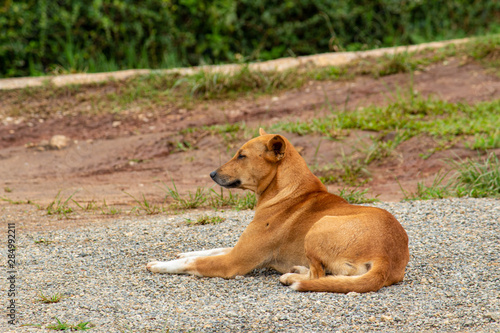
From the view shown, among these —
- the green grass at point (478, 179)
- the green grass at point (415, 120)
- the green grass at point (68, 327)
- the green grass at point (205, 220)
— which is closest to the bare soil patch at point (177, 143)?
the green grass at point (415, 120)

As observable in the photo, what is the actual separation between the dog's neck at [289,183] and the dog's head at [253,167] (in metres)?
0.05

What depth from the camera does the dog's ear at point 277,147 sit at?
4625 millimetres

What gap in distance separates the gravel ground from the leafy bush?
5845 mm

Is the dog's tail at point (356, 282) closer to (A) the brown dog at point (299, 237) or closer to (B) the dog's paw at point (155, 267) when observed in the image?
(A) the brown dog at point (299, 237)

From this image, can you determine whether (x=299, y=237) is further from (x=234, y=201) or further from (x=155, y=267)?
(x=234, y=201)

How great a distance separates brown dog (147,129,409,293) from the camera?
409 cm

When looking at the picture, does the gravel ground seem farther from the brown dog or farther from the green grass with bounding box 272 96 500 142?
the green grass with bounding box 272 96 500 142

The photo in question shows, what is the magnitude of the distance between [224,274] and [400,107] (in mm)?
5587

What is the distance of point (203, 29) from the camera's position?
1141 cm

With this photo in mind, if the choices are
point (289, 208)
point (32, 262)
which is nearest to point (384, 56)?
point (289, 208)

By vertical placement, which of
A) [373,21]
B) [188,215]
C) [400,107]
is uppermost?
[373,21]

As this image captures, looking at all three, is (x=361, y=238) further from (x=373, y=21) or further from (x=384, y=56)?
(x=373, y=21)

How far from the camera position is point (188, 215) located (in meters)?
6.21

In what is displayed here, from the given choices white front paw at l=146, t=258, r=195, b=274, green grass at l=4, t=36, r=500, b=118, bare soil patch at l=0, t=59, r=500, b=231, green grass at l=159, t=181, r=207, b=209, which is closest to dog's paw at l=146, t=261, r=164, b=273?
white front paw at l=146, t=258, r=195, b=274
